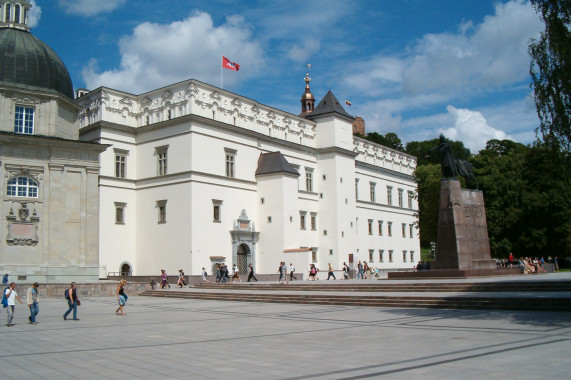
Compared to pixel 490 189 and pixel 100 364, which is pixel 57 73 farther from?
pixel 490 189

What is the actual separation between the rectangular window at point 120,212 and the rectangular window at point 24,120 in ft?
38.5

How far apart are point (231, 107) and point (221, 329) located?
3402cm

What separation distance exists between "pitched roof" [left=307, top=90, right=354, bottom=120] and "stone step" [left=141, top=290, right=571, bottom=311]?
31.5m

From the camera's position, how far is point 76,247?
32406 mm

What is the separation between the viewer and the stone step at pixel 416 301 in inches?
704

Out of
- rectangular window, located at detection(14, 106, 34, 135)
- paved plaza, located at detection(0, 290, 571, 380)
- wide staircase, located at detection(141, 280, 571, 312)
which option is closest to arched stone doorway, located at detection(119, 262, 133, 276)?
wide staircase, located at detection(141, 280, 571, 312)

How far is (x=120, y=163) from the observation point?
4475cm

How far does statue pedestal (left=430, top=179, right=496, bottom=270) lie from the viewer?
29844 millimetres

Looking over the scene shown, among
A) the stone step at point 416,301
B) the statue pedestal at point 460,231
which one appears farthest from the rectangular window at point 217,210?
the statue pedestal at point 460,231

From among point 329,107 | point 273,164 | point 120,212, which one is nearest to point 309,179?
point 329,107

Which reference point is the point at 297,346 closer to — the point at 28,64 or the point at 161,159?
the point at 28,64

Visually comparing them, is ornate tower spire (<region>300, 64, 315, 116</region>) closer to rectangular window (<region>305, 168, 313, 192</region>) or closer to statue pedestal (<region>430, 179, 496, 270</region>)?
rectangular window (<region>305, 168, 313, 192</region>)

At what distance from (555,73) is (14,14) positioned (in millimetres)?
33278

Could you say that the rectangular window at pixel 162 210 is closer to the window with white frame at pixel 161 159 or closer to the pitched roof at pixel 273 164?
the window with white frame at pixel 161 159
